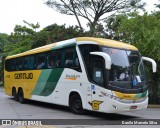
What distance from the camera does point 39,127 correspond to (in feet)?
36.3

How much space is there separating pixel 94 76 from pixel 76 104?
6.42 feet

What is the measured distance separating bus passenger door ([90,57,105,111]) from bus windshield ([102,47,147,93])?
0.40 metres

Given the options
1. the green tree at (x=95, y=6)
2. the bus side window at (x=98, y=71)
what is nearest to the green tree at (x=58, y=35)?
the green tree at (x=95, y=6)

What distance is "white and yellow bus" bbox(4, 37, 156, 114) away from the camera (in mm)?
12875

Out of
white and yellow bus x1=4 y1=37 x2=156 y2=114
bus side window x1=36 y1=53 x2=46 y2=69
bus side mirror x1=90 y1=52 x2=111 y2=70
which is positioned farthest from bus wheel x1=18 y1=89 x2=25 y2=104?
bus side mirror x1=90 y1=52 x2=111 y2=70

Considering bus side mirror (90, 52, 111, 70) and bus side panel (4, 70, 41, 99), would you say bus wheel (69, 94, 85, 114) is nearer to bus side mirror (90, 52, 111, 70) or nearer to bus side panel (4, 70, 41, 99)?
bus side mirror (90, 52, 111, 70)

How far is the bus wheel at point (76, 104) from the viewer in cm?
1459

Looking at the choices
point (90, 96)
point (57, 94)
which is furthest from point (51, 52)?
point (90, 96)

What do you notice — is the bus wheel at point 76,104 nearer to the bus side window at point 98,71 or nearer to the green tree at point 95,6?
the bus side window at point 98,71

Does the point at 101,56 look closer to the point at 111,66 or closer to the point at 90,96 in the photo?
the point at 111,66

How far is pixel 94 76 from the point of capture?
13.6 meters

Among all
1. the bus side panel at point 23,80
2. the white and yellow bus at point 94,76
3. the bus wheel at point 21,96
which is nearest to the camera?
the white and yellow bus at point 94,76

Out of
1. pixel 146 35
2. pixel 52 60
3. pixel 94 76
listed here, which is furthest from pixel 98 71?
pixel 146 35

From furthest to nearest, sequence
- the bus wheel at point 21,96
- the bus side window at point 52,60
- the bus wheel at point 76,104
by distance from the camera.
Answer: the bus wheel at point 21,96 → the bus side window at point 52,60 → the bus wheel at point 76,104
